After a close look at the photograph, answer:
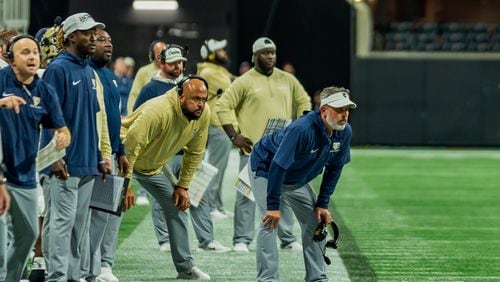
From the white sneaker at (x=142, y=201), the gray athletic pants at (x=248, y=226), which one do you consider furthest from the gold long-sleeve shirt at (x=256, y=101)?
the white sneaker at (x=142, y=201)

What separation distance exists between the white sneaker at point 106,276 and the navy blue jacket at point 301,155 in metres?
1.36

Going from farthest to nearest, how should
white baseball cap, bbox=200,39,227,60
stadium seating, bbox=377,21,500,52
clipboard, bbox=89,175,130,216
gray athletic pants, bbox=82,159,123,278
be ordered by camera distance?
stadium seating, bbox=377,21,500,52 < white baseball cap, bbox=200,39,227,60 < gray athletic pants, bbox=82,159,123,278 < clipboard, bbox=89,175,130,216

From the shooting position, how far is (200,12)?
3272cm

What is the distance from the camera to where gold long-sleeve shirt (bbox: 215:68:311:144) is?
476 inches

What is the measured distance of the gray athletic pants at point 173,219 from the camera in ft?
32.0

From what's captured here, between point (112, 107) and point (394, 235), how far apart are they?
4466 mm

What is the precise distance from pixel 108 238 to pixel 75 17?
79.7 inches

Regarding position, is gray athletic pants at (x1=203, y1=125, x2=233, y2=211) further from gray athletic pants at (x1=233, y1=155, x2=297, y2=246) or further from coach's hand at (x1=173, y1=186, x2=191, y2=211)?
coach's hand at (x1=173, y1=186, x2=191, y2=211)

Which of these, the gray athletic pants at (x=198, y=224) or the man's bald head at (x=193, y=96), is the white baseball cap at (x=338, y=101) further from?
the gray athletic pants at (x=198, y=224)

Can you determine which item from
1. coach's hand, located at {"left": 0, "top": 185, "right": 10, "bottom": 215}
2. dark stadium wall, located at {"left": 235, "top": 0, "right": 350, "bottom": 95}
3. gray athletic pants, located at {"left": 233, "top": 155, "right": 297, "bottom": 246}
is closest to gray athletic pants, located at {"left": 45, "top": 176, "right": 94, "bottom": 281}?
coach's hand, located at {"left": 0, "top": 185, "right": 10, "bottom": 215}

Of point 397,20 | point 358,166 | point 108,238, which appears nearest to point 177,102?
point 108,238

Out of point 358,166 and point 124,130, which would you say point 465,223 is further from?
point 358,166

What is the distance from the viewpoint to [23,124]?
24.8 feet

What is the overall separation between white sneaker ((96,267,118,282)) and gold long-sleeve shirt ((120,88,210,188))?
804 mm
